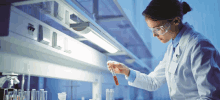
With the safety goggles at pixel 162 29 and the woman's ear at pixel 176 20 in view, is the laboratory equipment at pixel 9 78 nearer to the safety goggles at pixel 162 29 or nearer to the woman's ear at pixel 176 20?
the safety goggles at pixel 162 29

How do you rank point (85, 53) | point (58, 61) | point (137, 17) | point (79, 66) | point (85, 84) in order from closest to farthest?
1. point (58, 61)
2. point (85, 53)
3. point (79, 66)
4. point (137, 17)
5. point (85, 84)

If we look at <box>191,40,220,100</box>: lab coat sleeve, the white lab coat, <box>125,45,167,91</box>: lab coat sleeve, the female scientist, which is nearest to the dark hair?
the female scientist

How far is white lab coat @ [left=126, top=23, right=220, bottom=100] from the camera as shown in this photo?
3.20 feet

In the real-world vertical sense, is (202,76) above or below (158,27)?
below

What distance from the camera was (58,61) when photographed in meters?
1.79

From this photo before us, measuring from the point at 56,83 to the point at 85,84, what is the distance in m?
0.82

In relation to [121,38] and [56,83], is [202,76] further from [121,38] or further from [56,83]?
[56,83]

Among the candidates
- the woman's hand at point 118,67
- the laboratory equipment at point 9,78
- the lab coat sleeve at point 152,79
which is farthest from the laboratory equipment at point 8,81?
the lab coat sleeve at point 152,79

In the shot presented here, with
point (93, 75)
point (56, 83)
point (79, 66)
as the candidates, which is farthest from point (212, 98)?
point (56, 83)

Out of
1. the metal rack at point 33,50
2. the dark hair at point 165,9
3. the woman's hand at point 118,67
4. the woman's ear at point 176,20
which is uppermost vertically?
the dark hair at point 165,9

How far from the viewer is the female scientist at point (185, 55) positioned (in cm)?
98

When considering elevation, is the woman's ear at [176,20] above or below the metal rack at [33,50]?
above

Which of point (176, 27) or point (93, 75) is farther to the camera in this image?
point (93, 75)

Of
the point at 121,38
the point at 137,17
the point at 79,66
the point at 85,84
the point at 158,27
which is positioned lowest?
the point at 85,84
